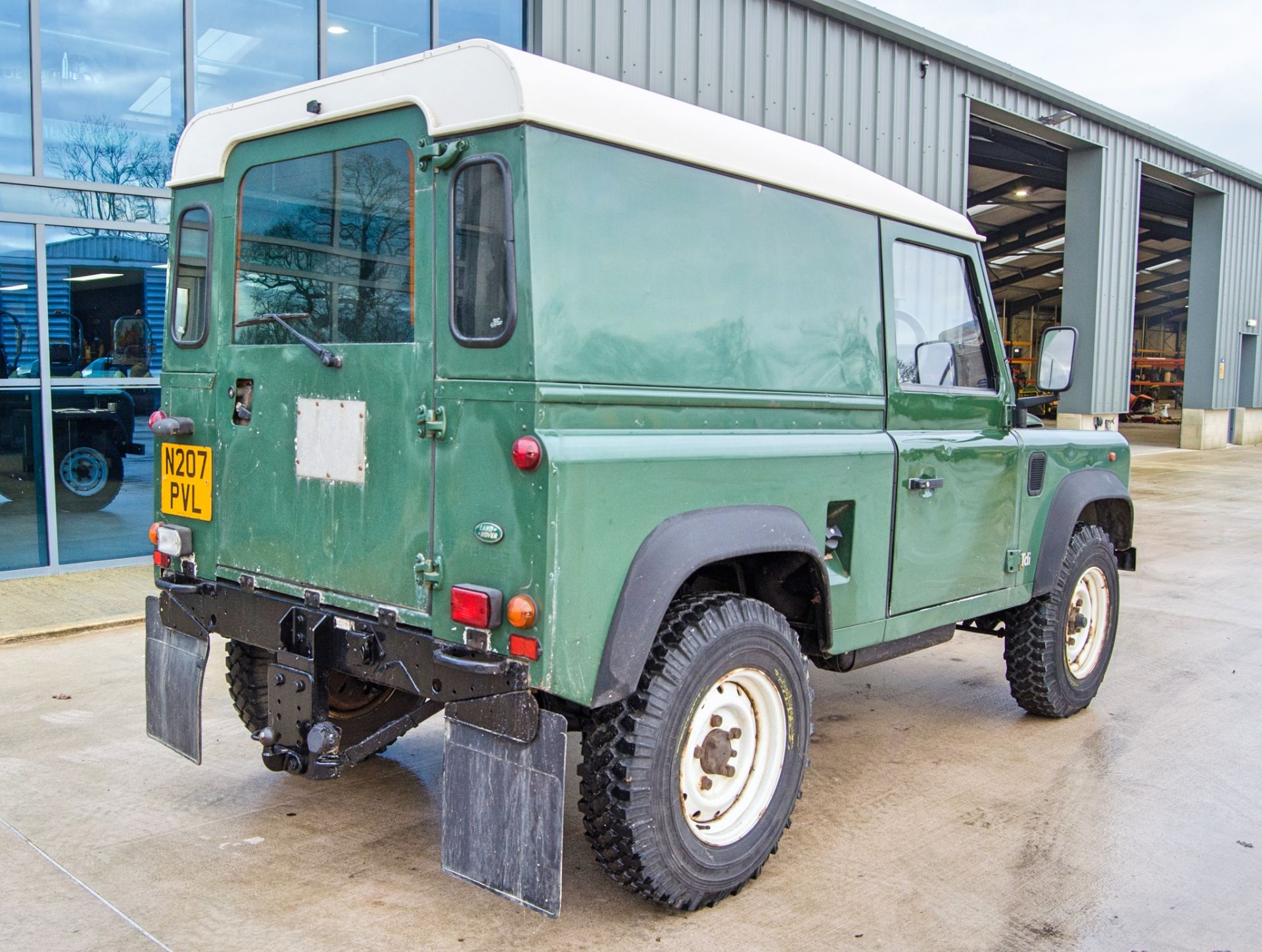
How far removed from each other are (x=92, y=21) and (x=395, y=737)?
6.74 meters

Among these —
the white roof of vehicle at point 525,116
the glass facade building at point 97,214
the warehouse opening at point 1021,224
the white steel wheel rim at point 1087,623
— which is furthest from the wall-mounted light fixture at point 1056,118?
the white roof of vehicle at point 525,116

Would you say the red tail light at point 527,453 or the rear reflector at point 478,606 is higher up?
the red tail light at point 527,453

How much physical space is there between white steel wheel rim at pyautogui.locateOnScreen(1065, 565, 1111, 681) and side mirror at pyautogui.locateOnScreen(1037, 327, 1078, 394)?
1073 mm

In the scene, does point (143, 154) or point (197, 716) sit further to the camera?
point (143, 154)

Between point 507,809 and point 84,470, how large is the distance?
6.53 m

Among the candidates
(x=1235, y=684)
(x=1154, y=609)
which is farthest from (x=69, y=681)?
(x=1154, y=609)

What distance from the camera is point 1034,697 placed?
16.6 feet

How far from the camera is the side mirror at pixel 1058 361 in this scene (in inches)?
181

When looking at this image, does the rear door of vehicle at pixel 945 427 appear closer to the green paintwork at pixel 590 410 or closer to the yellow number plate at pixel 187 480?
the green paintwork at pixel 590 410

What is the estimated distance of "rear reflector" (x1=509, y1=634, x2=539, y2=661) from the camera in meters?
2.76

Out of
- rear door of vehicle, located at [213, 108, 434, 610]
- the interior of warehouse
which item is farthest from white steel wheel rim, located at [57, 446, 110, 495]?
the interior of warehouse

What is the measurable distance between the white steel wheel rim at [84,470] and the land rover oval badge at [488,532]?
6344 mm

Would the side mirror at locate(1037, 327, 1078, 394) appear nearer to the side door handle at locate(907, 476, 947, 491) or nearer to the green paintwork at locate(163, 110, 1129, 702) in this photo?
the green paintwork at locate(163, 110, 1129, 702)

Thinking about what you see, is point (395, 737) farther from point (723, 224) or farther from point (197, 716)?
point (723, 224)
